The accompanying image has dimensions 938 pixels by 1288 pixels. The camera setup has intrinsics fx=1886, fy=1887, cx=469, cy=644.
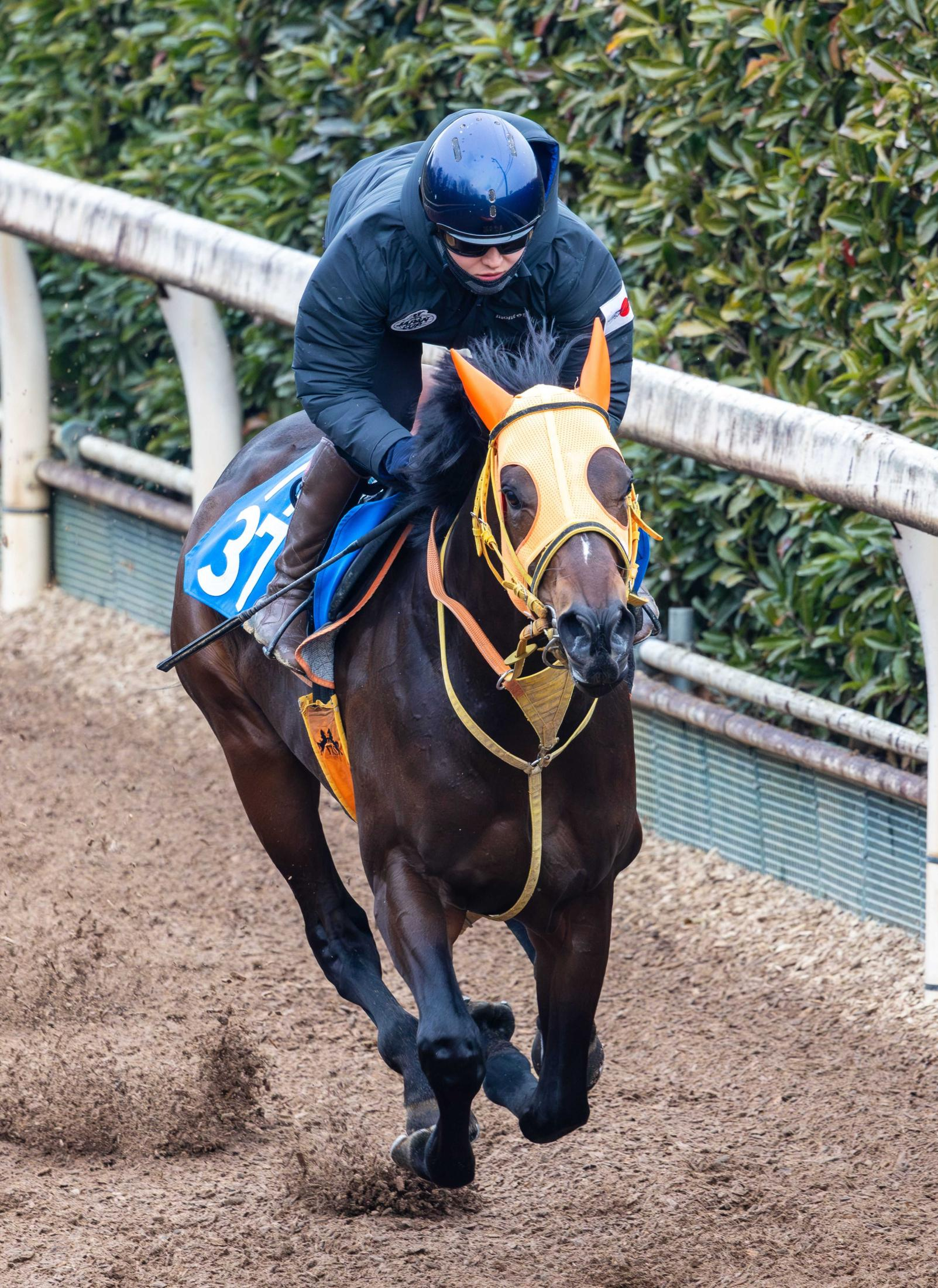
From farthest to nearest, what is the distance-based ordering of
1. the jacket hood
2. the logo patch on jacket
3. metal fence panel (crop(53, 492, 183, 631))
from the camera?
1. metal fence panel (crop(53, 492, 183, 631))
2. the logo patch on jacket
3. the jacket hood

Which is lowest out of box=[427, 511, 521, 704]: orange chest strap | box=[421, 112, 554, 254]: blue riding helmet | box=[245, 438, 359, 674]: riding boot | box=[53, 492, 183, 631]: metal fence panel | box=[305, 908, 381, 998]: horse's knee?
box=[53, 492, 183, 631]: metal fence panel

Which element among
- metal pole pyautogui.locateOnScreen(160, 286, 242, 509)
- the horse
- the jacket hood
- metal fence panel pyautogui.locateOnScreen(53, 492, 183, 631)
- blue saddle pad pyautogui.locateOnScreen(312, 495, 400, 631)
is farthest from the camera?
metal fence panel pyautogui.locateOnScreen(53, 492, 183, 631)

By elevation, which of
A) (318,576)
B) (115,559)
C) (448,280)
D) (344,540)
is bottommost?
(115,559)

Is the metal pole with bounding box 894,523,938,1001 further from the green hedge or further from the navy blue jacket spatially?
the navy blue jacket

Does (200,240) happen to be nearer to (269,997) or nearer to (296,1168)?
(269,997)

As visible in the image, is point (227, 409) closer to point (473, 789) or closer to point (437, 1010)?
point (473, 789)

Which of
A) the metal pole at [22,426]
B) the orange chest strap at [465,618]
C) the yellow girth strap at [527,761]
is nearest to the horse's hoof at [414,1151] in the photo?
the yellow girth strap at [527,761]

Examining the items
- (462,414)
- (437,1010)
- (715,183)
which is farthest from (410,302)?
(715,183)

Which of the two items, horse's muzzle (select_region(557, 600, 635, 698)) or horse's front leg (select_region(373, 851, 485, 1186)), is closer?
horse's muzzle (select_region(557, 600, 635, 698))

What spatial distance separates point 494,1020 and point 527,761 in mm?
937

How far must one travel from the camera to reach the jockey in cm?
363

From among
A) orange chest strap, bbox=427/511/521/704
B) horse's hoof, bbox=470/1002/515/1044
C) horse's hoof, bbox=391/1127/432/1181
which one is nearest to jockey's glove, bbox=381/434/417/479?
orange chest strap, bbox=427/511/521/704

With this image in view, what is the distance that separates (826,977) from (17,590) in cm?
447

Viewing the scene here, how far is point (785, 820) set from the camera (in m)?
5.79
